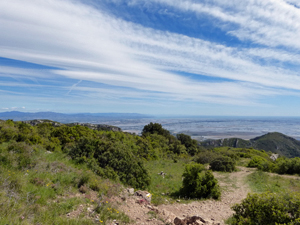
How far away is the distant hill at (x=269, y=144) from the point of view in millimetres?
67062

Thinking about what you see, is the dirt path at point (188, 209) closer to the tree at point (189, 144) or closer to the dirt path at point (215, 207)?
the dirt path at point (215, 207)

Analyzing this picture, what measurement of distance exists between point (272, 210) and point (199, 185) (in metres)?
6.11

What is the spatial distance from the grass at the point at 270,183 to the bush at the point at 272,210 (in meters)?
8.76

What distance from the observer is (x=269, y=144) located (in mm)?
71312

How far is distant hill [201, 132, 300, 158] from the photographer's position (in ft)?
220

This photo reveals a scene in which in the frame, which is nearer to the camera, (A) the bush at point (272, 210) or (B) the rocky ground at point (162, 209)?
(A) the bush at point (272, 210)

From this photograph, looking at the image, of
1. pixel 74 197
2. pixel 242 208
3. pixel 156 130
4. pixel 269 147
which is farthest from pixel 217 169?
pixel 269 147

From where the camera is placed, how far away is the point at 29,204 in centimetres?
425

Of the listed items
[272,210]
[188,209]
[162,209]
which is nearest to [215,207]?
[188,209]

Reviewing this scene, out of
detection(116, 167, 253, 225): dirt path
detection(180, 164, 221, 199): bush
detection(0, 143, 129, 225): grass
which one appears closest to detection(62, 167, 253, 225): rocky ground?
detection(116, 167, 253, 225): dirt path

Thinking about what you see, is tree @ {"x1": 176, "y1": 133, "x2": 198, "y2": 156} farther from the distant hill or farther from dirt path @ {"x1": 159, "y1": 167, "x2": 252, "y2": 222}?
dirt path @ {"x1": 159, "y1": 167, "x2": 252, "y2": 222}

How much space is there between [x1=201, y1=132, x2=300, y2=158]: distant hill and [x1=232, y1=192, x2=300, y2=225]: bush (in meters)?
64.6

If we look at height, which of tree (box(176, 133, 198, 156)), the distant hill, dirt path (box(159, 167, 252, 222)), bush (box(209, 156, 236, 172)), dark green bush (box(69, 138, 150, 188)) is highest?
dark green bush (box(69, 138, 150, 188))

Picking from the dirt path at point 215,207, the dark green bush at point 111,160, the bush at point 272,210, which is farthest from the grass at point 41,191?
the bush at point 272,210
